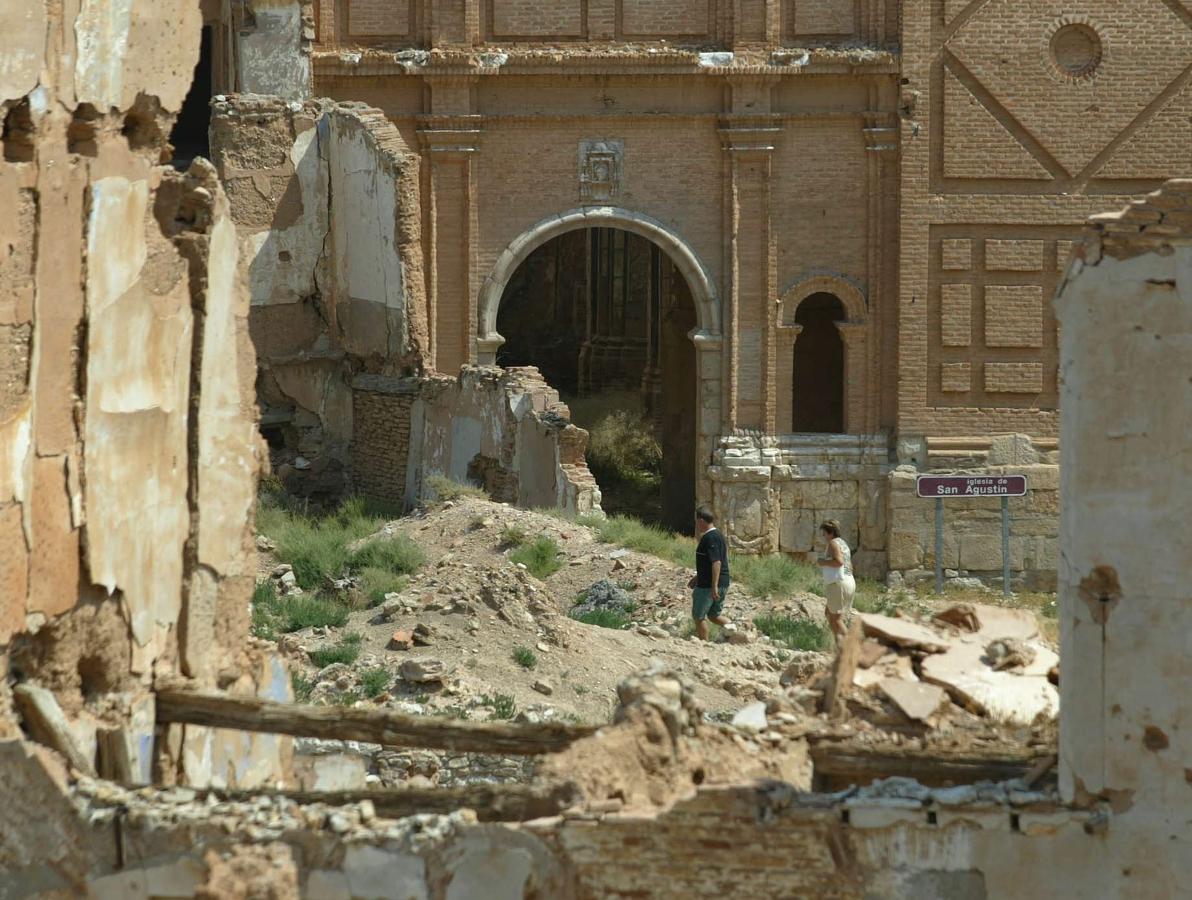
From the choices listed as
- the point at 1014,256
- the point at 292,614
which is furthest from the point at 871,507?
the point at 292,614

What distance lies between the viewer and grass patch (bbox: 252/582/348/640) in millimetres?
14883

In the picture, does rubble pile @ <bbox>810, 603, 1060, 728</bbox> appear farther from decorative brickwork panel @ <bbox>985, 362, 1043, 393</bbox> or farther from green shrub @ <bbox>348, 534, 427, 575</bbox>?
decorative brickwork panel @ <bbox>985, 362, 1043, 393</bbox>

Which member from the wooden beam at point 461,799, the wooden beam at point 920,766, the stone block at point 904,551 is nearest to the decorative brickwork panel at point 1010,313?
the stone block at point 904,551

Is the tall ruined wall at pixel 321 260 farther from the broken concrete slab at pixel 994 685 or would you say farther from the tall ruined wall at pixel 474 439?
the broken concrete slab at pixel 994 685

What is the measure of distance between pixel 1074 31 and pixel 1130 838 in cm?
1923

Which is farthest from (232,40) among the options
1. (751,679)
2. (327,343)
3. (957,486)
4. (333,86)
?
(751,679)

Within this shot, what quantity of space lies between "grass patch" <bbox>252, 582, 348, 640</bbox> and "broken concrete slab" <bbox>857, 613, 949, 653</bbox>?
6545 mm

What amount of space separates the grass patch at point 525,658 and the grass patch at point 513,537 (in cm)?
294

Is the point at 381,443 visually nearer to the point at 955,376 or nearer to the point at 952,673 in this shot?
the point at 955,376

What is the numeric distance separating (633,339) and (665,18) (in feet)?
30.7

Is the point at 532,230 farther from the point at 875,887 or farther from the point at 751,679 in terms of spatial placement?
the point at 875,887

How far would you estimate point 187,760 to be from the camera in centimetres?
856

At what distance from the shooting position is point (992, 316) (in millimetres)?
25031

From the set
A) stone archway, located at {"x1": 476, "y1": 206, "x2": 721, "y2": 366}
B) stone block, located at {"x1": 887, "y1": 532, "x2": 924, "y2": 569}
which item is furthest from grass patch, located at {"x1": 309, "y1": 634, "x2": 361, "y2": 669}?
stone block, located at {"x1": 887, "y1": 532, "x2": 924, "y2": 569}
